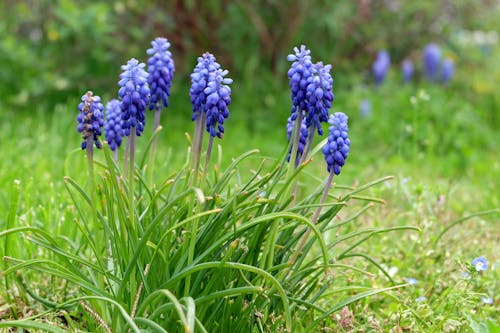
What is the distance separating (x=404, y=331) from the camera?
2.71 meters

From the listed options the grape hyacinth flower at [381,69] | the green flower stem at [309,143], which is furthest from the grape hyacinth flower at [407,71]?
the green flower stem at [309,143]

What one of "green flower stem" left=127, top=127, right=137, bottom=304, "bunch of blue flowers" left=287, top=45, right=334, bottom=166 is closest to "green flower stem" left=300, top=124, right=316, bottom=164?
"bunch of blue flowers" left=287, top=45, right=334, bottom=166

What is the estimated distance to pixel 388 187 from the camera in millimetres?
3807

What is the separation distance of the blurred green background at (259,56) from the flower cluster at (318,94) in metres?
3.57

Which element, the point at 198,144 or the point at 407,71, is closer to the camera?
the point at 198,144

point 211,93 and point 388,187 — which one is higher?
point 388,187

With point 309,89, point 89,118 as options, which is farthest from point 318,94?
point 89,118

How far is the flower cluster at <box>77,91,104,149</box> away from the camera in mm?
2201

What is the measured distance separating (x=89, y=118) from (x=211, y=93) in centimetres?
39

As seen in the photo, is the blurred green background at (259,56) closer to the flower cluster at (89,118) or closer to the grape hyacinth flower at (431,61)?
the grape hyacinth flower at (431,61)

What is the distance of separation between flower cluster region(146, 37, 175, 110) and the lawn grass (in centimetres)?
49

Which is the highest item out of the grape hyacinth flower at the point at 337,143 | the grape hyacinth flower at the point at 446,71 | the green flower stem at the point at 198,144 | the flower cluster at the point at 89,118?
the grape hyacinth flower at the point at 446,71

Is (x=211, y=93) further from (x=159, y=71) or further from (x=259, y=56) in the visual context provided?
(x=259, y=56)

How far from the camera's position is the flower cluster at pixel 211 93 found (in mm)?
2152
